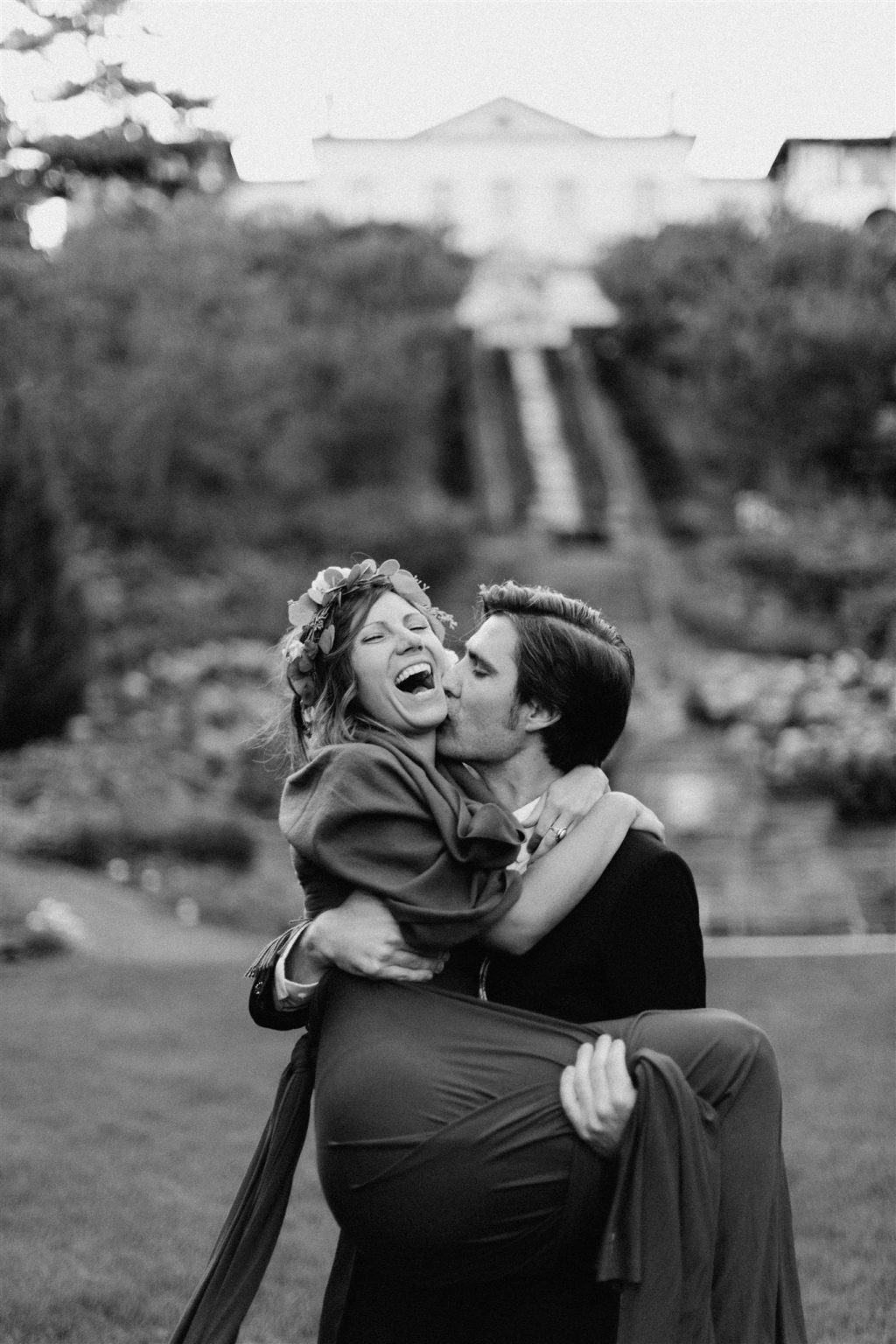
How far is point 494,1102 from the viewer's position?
2.62 metres

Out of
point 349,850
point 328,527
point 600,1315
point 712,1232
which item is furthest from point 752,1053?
point 328,527

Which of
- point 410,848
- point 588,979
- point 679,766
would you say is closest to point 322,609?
point 410,848

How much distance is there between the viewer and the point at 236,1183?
19.3ft

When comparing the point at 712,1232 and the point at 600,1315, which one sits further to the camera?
the point at 600,1315

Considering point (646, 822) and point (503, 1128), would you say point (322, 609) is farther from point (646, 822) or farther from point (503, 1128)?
point (503, 1128)

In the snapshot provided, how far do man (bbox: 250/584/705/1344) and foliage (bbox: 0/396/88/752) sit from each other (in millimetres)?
13606

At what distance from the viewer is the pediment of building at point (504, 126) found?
57.5 metres

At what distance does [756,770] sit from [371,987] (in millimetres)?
14091

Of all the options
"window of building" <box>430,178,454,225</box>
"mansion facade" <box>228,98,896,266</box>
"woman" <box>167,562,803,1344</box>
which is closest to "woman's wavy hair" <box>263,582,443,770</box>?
"woman" <box>167,562,803,1344</box>

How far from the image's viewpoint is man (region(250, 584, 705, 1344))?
110 inches

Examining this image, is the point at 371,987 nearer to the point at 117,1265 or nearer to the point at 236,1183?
the point at 117,1265

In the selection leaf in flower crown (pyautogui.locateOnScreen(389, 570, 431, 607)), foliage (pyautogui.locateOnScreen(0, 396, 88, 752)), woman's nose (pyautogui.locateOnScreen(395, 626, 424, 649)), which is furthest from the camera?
foliage (pyautogui.locateOnScreen(0, 396, 88, 752))

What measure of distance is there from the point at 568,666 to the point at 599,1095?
76 centimetres

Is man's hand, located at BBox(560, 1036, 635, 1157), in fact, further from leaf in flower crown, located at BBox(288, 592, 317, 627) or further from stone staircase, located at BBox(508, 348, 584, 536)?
stone staircase, located at BBox(508, 348, 584, 536)
